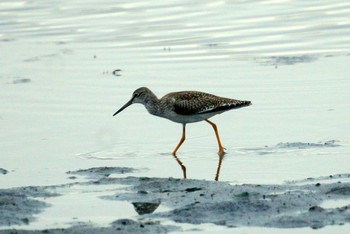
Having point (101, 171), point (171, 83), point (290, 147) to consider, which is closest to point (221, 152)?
point (290, 147)

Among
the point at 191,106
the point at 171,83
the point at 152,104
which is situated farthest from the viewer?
the point at 171,83

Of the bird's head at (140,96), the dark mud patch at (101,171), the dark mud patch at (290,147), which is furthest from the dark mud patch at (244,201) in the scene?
the bird's head at (140,96)

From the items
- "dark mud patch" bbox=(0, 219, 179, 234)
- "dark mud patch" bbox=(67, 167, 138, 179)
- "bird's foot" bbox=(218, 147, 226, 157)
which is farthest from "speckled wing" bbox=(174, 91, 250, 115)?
"dark mud patch" bbox=(0, 219, 179, 234)

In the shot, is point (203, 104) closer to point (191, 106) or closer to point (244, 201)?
point (191, 106)

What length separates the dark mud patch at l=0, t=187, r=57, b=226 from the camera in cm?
795

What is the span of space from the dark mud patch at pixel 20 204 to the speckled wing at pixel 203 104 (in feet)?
9.12

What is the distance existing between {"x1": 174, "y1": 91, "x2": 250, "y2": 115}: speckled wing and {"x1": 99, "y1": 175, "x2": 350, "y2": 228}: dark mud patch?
87.2 inches

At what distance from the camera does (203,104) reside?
37.0 ft

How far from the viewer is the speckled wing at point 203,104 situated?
11227mm

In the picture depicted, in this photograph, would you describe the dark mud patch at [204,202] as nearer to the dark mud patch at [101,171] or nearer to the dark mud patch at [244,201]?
the dark mud patch at [244,201]

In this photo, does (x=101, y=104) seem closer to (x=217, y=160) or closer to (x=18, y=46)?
(x=217, y=160)

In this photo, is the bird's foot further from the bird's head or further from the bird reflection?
the bird's head

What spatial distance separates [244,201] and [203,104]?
10.6ft

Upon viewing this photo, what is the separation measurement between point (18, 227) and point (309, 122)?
15.5 ft
